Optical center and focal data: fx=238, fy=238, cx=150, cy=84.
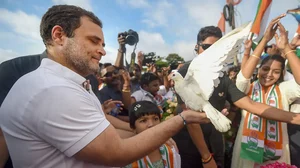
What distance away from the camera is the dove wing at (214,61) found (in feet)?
4.76

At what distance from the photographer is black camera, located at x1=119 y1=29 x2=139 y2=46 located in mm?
4456

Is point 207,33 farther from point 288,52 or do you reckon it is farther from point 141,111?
point 141,111

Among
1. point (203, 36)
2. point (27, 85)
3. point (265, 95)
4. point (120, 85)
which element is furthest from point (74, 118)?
point (120, 85)

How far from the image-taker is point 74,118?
91 centimetres

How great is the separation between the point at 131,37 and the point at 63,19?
3487 mm

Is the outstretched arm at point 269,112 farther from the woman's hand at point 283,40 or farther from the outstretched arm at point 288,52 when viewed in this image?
the woman's hand at point 283,40

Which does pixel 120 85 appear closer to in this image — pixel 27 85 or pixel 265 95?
pixel 265 95

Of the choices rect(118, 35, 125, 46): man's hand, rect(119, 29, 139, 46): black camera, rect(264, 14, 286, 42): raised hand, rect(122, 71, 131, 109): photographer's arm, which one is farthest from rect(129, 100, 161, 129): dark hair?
rect(119, 29, 139, 46): black camera

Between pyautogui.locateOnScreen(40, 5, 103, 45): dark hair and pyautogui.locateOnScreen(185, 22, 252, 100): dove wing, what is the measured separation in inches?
27.2

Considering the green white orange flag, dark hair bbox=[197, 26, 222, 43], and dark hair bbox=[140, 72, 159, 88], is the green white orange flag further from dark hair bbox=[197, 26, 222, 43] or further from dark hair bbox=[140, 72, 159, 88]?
dark hair bbox=[197, 26, 222, 43]

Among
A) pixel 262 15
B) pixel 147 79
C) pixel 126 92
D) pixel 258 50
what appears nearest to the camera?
pixel 258 50

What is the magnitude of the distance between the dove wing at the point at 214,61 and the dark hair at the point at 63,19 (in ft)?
2.27

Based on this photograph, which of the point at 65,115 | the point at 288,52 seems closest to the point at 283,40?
the point at 288,52

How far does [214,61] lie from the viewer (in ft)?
4.84
